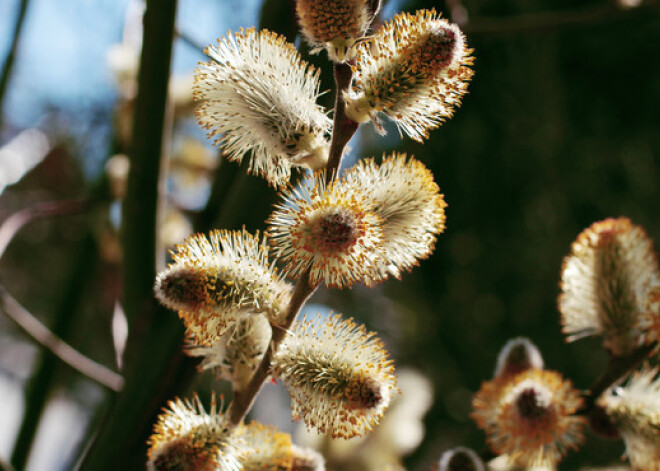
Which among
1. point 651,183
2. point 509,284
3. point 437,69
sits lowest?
point 437,69

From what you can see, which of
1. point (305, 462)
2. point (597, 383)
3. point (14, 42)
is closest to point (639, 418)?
point (597, 383)

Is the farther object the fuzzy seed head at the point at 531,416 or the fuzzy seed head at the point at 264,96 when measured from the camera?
the fuzzy seed head at the point at 531,416

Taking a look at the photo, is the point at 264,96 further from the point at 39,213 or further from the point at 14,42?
the point at 14,42

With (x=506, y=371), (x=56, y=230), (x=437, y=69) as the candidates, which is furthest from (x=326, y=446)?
(x=56, y=230)

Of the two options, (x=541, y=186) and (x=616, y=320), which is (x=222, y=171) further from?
(x=541, y=186)

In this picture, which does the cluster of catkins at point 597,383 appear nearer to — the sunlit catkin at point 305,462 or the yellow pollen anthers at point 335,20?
the sunlit catkin at point 305,462

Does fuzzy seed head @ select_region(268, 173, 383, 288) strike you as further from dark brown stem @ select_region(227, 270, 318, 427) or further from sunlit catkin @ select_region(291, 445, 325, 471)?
sunlit catkin @ select_region(291, 445, 325, 471)

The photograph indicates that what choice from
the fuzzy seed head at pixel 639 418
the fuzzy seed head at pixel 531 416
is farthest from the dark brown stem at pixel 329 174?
the fuzzy seed head at pixel 639 418
